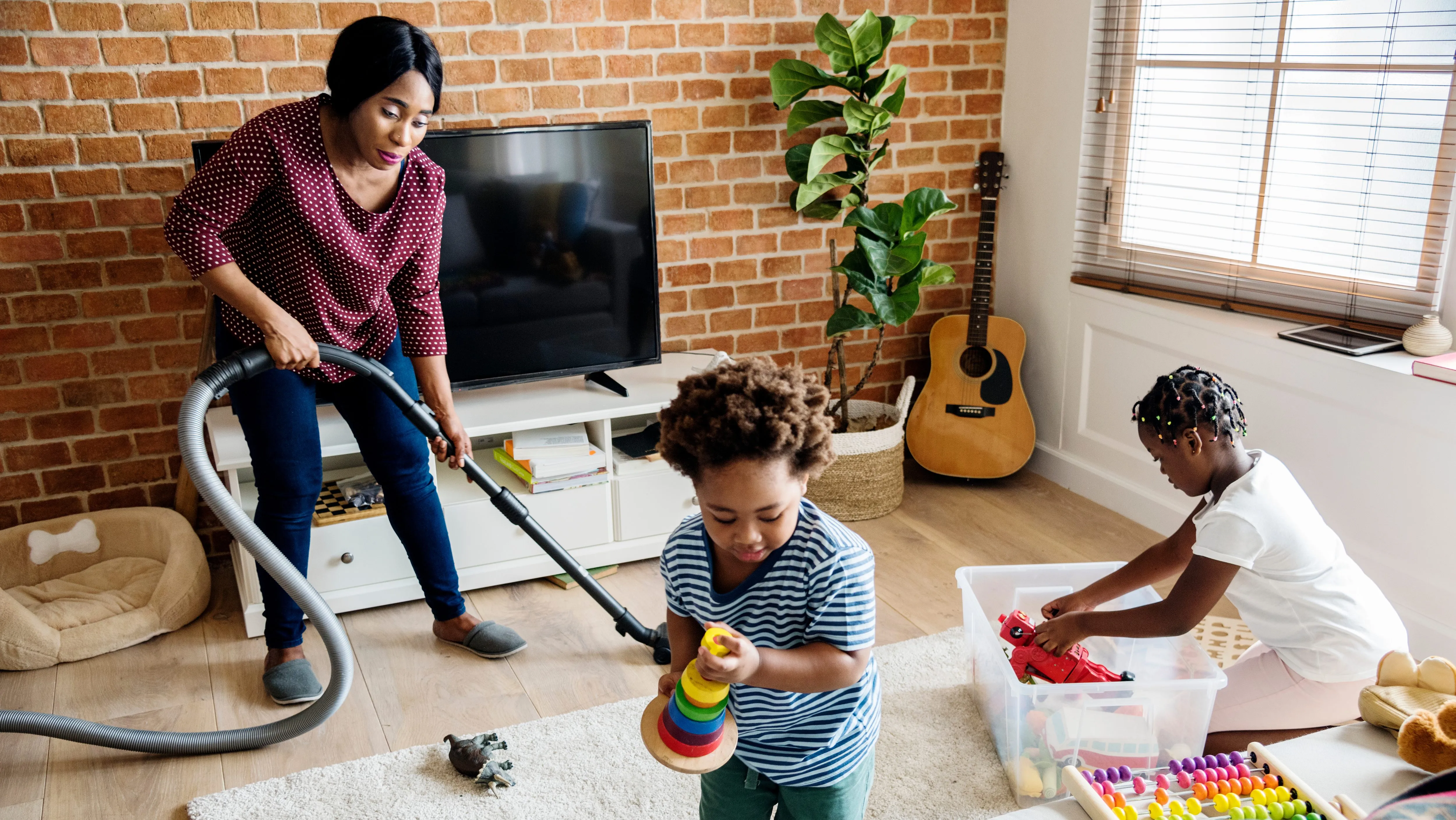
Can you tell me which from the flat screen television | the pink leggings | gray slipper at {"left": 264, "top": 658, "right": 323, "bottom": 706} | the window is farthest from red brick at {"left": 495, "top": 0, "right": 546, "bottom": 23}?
the pink leggings

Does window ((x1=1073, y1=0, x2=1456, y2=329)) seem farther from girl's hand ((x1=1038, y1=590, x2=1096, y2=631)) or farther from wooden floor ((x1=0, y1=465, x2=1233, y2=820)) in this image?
girl's hand ((x1=1038, y1=590, x2=1096, y2=631))

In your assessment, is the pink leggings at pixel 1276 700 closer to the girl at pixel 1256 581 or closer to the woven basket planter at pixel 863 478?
the girl at pixel 1256 581

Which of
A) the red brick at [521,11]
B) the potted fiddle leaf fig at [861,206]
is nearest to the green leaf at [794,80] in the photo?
the potted fiddle leaf fig at [861,206]

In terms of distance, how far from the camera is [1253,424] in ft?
8.96

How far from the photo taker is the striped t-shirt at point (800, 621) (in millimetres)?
1195

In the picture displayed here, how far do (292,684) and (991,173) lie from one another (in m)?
2.49

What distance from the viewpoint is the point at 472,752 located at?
204 cm

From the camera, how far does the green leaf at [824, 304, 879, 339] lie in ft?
10.2

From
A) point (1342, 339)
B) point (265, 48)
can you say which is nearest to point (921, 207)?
point (1342, 339)

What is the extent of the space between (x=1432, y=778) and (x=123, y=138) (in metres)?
2.82

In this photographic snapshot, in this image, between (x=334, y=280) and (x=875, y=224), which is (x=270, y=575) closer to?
(x=334, y=280)

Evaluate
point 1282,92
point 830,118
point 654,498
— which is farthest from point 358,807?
point 1282,92

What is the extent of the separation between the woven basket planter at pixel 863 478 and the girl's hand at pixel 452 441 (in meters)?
1.18

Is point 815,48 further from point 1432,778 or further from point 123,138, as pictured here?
point 1432,778
